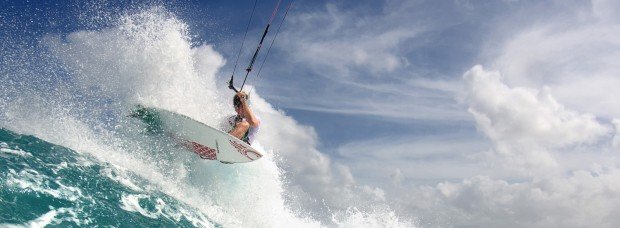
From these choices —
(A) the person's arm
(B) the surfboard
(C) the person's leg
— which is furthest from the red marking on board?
(A) the person's arm

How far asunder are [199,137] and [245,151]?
5.63ft

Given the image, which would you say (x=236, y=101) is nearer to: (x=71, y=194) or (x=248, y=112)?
(x=248, y=112)

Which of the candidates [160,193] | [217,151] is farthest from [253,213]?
[160,193]

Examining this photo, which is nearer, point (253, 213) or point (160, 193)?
point (160, 193)

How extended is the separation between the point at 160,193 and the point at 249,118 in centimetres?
382

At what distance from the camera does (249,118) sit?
13141 millimetres

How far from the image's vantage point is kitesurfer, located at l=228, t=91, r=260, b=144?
12.9m

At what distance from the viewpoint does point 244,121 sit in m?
13.3

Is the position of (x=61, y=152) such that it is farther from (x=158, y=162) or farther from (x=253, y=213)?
(x=253, y=213)

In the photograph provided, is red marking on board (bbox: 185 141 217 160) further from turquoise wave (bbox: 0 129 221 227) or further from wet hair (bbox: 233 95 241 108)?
turquoise wave (bbox: 0 129 221 227)

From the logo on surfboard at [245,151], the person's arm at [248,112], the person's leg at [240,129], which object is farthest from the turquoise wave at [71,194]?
the person's arm at [248,112]

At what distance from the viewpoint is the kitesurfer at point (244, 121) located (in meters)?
12.9

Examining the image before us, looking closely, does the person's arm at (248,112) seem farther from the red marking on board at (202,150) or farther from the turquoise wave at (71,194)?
the turquoise wave at (71,194)

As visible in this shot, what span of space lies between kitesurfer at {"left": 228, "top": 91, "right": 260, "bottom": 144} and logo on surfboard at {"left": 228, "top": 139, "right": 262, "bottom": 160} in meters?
0.82
